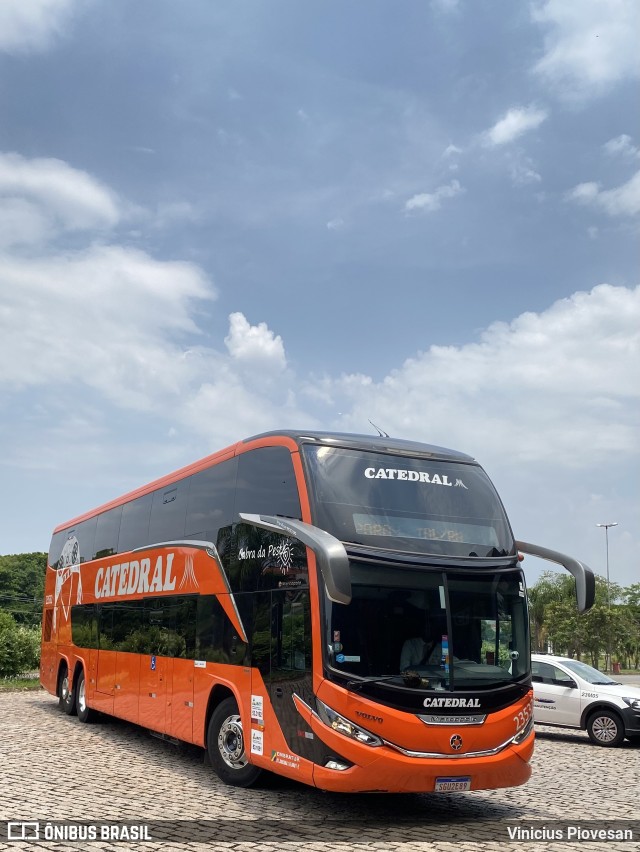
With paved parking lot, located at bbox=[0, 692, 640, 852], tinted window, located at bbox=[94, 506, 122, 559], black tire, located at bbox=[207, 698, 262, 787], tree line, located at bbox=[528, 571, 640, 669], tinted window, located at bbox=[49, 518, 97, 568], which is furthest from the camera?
tree line, located at bbox=[528, 571, 640, 669]

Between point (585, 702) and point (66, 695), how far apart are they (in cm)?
1109

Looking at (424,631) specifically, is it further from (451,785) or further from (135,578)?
(135,578)

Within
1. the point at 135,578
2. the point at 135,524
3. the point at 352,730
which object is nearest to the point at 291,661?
the point at 352,730

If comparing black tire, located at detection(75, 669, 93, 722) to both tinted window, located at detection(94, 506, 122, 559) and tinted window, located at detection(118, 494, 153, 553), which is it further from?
tinted window, located at detection(118, 494, 153, 553)

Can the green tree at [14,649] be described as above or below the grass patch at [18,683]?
above

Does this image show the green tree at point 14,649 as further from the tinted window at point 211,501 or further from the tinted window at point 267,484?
the tinted window at point 267,484

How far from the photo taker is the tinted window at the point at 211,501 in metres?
11.5

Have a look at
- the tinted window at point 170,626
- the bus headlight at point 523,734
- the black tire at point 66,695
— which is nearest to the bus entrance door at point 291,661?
the bus headlight at point 523,734

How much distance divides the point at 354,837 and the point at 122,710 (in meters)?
7.97

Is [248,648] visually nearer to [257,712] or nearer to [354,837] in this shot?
[257,712]

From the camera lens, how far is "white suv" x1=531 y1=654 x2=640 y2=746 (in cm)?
1603

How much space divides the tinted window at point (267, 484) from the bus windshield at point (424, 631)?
1268mm

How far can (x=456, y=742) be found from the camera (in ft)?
28.6

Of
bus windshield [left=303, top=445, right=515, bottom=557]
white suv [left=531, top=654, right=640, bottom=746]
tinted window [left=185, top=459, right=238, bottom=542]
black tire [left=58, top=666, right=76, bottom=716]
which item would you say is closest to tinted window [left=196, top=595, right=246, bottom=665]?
tinted window [left=185, top=459, right=238, bottom=542]
